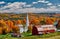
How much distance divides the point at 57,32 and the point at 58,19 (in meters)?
0.14

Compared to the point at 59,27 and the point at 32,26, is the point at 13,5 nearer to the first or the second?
the point at 32,26

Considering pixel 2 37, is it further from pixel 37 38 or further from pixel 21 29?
pixel 37 38

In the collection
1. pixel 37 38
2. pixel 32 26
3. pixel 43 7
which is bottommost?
pixel 37 38

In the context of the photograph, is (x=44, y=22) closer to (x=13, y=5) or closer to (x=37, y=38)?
(x=37, y=38)

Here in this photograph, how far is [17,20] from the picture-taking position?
1.91m

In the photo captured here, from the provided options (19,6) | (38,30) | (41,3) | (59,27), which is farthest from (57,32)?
(19,6)

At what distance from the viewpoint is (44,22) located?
191cm

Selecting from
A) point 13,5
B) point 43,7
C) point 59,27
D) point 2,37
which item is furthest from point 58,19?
point 2,37

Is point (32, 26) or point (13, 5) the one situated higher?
point (13, 5)

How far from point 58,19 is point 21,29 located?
1.36 feet

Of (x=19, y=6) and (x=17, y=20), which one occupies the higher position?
(x=19, y=6)

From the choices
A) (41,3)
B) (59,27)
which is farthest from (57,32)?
(41,3)

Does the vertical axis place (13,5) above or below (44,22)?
above

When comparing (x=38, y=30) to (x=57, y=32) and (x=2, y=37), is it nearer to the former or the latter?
(x=57, y=32)
